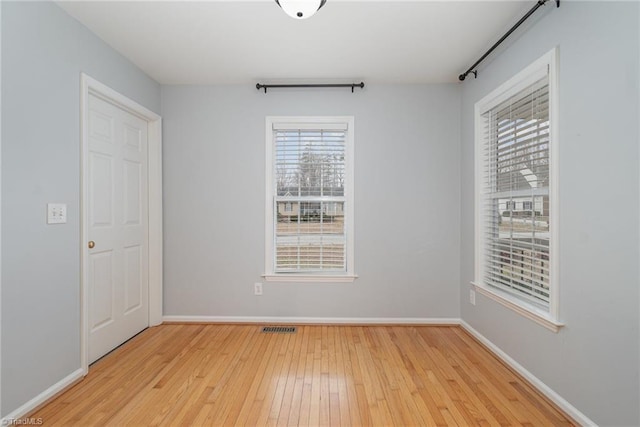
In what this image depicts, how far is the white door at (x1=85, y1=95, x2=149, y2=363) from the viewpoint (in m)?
2.33

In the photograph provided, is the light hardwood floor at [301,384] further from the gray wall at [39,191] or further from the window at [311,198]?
the window at [311,198]

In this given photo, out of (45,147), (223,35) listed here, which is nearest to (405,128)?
(223,35)

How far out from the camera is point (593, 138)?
1.57 meters

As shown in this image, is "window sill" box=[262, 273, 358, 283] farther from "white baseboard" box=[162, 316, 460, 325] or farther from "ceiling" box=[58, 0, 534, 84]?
"ceiling" box=[58, 0, 534, 84]

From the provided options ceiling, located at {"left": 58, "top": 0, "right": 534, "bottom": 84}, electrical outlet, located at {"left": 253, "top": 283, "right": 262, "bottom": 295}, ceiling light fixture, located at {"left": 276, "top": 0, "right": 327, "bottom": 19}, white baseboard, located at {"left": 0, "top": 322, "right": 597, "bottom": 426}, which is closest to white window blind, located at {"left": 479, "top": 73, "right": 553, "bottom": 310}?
white baseboard, located at {"left": 0, "top": 322, "right": 597, "bottom": 426}

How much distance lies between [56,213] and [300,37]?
2115mm

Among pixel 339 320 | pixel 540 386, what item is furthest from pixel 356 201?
pixel 540 386

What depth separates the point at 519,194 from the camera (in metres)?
2.22

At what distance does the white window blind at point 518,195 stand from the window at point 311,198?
4.46ft

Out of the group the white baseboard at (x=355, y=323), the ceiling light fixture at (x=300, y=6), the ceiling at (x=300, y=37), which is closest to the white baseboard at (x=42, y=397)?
the white baseboard at (x=355, y=323)

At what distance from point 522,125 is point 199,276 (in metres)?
3.26

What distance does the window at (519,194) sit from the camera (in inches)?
74.4

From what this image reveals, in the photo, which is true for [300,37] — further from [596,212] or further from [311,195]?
[596,212]

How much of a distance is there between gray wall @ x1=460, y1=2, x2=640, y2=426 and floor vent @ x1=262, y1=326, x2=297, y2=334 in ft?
6.60
